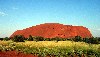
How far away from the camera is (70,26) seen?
85125 mm

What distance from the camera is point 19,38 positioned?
42.4 meters

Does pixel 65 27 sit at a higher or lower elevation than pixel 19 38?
higher

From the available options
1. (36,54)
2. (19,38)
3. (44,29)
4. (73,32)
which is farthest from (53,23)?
(36,54)

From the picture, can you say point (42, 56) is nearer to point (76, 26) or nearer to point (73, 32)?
point (73, 32)

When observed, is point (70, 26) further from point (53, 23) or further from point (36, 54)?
point (36, 54)

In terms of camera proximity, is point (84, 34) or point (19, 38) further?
point (84, 34)

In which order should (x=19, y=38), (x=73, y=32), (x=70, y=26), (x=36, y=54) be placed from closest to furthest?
(x=36, y=54) < (x=19, y=38) < (x=73, y=32) < (x=70, y=26)

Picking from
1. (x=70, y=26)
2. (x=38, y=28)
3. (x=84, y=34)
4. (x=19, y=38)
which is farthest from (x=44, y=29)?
(x=19, y=38)

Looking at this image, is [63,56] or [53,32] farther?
[53,32]

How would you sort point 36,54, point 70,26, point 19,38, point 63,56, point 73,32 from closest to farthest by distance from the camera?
point 63,56 → point 36,54 → point 19,38 → point 73,32 → point 70,26

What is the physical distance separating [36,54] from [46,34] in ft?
198

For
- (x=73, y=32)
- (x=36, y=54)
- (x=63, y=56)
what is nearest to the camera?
(x=63, y=56)

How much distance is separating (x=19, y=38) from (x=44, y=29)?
4246cm

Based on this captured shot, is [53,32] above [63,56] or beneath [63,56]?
above
